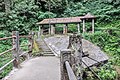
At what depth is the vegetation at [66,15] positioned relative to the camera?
16.3m

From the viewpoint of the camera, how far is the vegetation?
53.4 ft

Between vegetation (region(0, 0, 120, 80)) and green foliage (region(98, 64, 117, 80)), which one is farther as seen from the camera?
vegetation (region(0, 0, 120, 80))

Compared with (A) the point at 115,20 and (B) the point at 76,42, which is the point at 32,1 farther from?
(B) the point at 76,42

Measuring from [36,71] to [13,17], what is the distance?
17.1 metres

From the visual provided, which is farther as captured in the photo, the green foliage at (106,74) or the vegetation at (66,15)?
the vegetation at (66,15)

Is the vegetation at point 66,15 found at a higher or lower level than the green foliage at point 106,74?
higher

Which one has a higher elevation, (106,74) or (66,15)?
(66,15)

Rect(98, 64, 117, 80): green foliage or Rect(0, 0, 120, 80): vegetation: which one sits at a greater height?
Rect(0, 0, 120, 80): vegetation

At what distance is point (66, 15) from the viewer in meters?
27.5

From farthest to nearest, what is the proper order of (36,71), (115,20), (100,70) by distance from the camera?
(115,20) < (100,70) < (36,71)

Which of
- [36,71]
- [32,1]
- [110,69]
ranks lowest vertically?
[110,69]

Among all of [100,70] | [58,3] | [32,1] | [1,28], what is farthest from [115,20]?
[100,70]

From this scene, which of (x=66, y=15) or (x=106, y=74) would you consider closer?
(x=106, y=74)

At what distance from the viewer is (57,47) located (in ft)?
39.3
